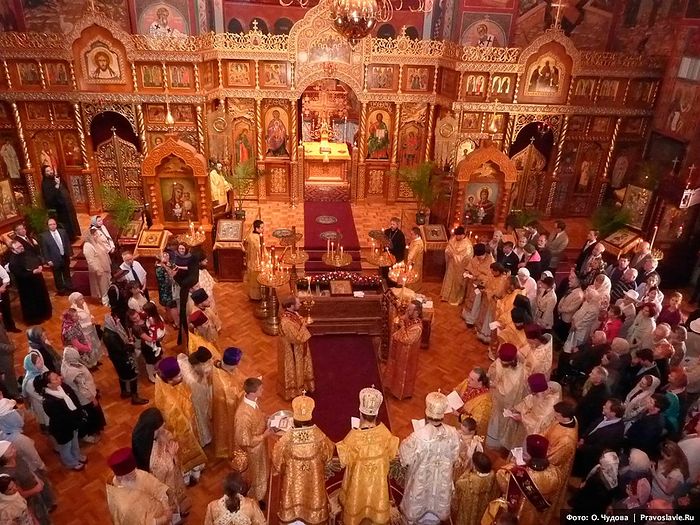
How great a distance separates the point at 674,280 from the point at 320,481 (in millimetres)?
10379

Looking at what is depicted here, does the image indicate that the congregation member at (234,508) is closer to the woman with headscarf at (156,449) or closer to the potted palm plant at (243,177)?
the woman with headscarf at (156,449)

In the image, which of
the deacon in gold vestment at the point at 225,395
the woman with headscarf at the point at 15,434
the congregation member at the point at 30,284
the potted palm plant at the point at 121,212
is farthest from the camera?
the potted palm plant at the point at 121,212

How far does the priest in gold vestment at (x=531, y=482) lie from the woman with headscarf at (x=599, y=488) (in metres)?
0.55

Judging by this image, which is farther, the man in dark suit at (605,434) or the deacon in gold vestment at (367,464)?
the man in dark suit at (605,434)

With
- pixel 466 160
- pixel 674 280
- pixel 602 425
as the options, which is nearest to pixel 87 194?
pixel 466 160

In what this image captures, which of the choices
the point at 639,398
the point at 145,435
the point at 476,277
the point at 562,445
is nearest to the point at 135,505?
the point at 145,435

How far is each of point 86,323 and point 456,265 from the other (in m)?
6.52

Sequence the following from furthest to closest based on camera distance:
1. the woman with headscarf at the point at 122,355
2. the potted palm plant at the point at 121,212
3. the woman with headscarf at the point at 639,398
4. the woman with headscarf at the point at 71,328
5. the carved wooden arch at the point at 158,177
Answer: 1. the potted palm plant at the point at 121,212
2. the carved wooden arch at the point at 158,177
3. the woman with headscarf at the point at 71,328
4. the woman with headscarf at the point at 122,355
5. the woman with headscarf at the point at 639,398

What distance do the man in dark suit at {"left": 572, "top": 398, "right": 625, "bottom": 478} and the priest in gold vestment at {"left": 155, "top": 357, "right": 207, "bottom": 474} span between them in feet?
14.6

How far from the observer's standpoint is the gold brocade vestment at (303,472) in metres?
5.07

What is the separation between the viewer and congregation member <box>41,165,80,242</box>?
1157 cm

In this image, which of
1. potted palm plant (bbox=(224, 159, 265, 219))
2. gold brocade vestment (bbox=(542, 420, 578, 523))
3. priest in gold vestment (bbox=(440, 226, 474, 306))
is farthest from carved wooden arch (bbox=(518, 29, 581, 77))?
gold brocade vestment (bbox=(542, 420, 578, 523))

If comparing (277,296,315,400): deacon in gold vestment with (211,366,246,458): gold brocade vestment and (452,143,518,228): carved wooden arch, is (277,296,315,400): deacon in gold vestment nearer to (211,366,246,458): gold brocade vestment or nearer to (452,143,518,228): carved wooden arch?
(211,366,246,458): gold brocade vestment

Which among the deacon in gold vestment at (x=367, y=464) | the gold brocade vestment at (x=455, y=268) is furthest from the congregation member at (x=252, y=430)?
the gold brocade vestment at (x=455, y=268)
